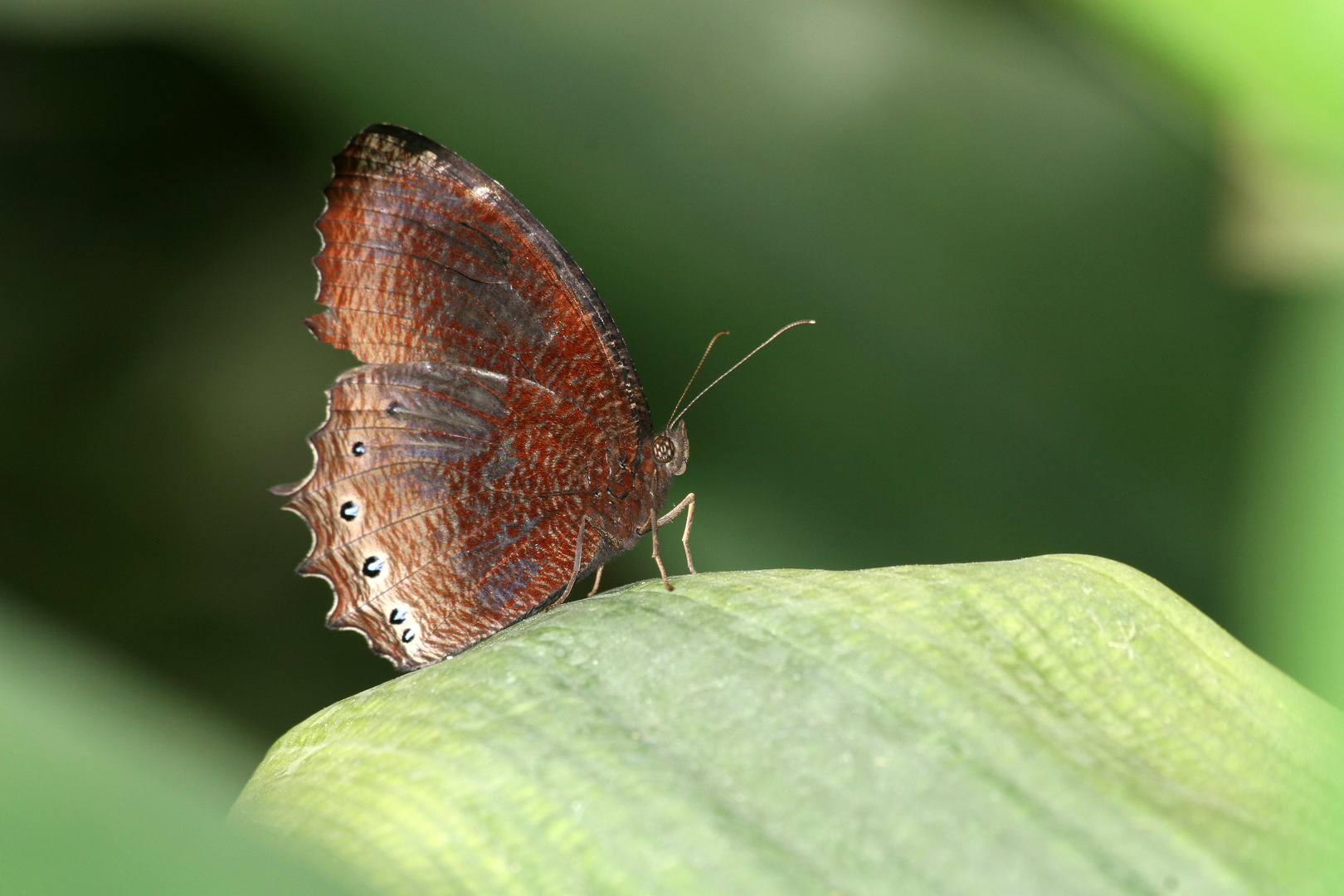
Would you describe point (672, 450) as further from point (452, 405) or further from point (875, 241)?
point (875, 241)

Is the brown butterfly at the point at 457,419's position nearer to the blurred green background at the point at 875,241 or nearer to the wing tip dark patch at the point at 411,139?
the wing tip dark patch at the point at 411,139

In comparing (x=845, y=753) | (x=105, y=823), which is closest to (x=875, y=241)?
(x=845, y=753)

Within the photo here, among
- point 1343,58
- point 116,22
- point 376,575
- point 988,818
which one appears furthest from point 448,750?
point 116,22

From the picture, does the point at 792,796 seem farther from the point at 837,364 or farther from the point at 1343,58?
the point at 837,364

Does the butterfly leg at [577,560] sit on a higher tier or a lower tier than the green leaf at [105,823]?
lower

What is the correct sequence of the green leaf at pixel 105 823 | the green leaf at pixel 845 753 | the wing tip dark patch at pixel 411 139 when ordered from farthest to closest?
the wing tip dark patch at pixel 411 139 < the green leaf at pixel 845 753 < the green leaf at pixel 105 823

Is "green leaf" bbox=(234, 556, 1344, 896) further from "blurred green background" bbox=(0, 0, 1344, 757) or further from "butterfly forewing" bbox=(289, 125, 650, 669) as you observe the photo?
"blurred green background" bbox=(0, 0, 1344, 757)

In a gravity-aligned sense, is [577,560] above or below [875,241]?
Answer: below

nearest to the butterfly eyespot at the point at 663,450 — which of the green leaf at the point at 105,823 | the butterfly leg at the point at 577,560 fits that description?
the butterfly leg at the point at 577,560
